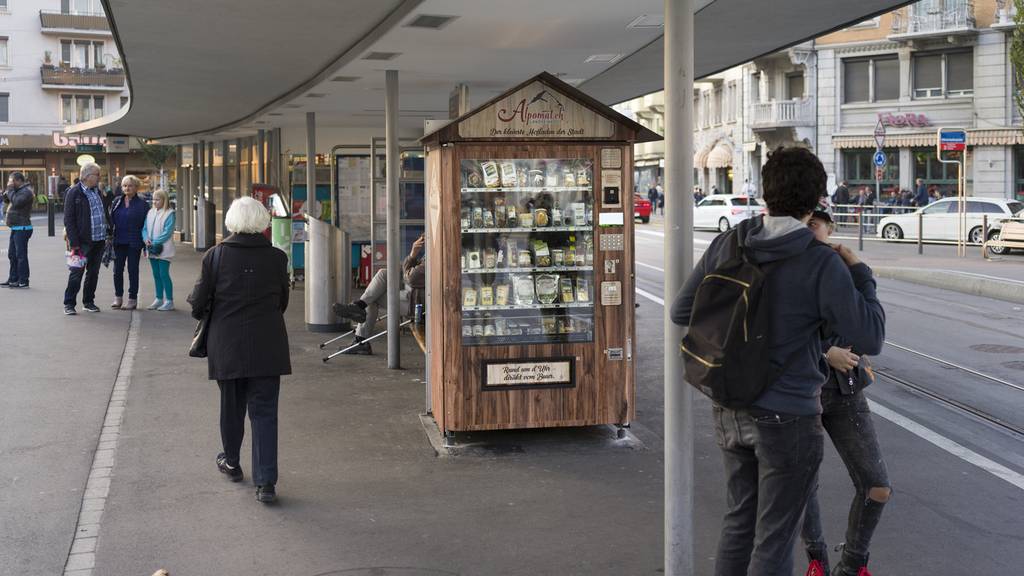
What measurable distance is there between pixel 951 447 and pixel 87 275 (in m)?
12.2

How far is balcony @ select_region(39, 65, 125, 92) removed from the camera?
7588 centimetres

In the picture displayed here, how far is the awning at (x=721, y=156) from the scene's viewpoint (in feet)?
190

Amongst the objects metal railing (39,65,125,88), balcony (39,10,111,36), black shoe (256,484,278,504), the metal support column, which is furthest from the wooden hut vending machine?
metal railing (39,65,125,88)

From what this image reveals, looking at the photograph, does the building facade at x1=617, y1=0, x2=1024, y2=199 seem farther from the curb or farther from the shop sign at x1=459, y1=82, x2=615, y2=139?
the shop sign at x1=459, y1=82, x2=615, y2=139

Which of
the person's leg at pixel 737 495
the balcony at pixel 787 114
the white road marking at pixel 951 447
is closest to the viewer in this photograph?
the person's leg at pixel 737 495

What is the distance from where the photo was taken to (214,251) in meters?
6.89

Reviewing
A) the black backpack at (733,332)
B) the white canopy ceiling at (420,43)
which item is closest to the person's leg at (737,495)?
the black backpack at (733,332)

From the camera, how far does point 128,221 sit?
16422 millimetres

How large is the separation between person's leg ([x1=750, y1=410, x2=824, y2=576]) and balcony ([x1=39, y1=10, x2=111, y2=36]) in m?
78.3

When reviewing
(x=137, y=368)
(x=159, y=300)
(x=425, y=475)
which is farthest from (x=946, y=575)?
(x=159, y=300)

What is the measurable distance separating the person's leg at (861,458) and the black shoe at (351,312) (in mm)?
7566

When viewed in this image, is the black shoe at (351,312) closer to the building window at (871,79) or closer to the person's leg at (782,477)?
the person's leg at (782,477)

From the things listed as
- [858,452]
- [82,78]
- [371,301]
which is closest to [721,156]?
[82,78]

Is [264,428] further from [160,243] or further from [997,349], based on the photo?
[160,243]
